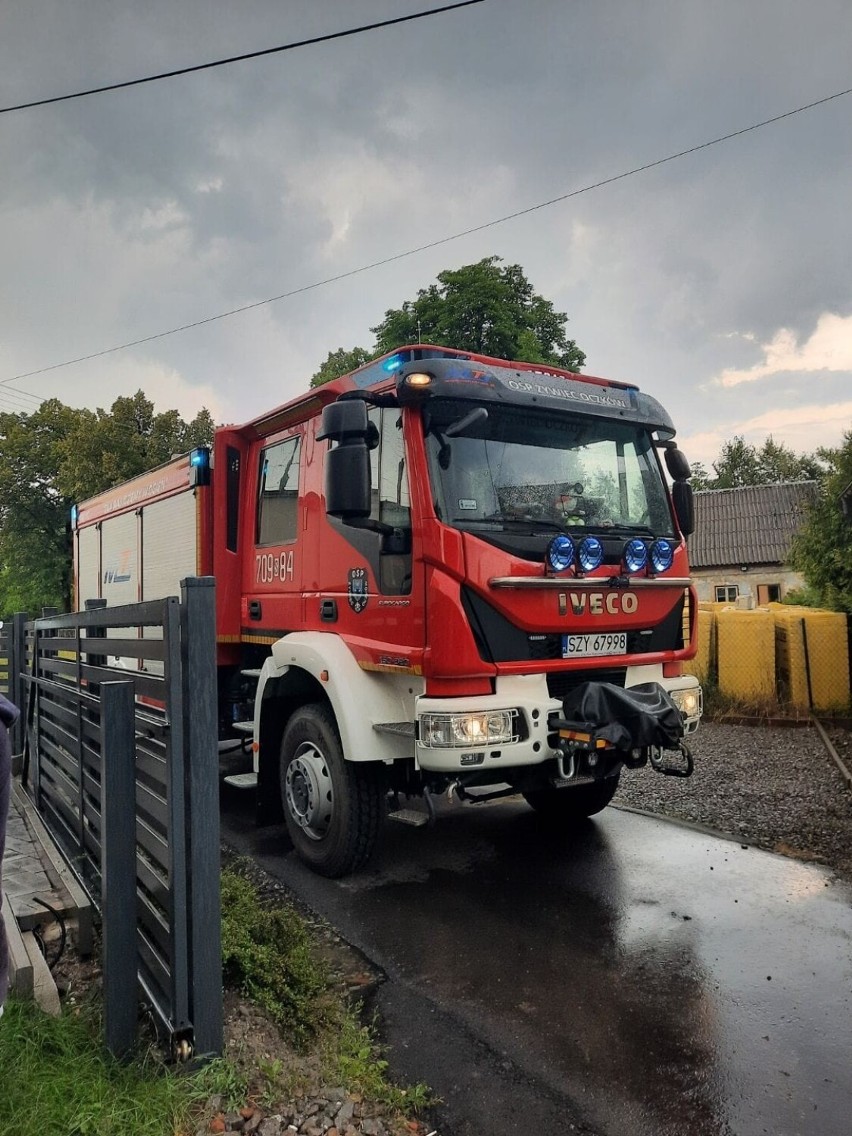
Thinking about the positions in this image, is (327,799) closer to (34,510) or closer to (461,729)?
(461,729)

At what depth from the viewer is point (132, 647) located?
9.49ft

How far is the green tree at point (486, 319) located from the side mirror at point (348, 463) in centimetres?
2038

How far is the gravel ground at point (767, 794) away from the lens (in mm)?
5105

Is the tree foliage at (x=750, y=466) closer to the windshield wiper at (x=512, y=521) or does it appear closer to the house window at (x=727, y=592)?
the house window at (x=727, y=592)

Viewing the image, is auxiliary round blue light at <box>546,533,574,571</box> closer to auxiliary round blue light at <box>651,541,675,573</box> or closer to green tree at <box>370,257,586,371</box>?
auxiliary round blue light at <box>651,541,675,573</box>

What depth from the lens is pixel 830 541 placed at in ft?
32.2

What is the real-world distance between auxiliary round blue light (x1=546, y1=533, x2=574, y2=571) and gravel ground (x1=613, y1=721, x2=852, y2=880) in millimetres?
2501

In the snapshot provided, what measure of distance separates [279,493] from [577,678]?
8.10ft

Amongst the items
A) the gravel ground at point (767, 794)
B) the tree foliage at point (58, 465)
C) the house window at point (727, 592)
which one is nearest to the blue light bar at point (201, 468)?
the gravel ground at point (767, 794)

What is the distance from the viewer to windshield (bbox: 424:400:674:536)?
13.5 feet

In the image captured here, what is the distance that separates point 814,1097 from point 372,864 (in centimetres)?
280

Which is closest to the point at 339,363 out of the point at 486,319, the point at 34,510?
the point at 486,319

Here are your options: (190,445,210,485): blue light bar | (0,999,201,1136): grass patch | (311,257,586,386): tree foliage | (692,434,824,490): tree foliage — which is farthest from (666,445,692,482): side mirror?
(692,434,824,490): tree foliage

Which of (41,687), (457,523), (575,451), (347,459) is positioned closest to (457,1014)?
(457,523)
